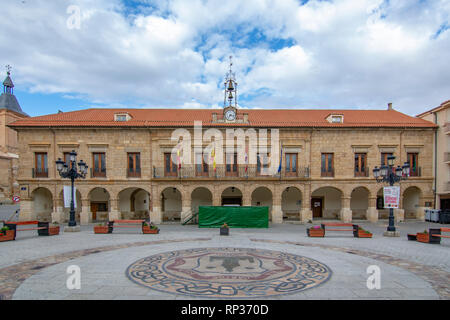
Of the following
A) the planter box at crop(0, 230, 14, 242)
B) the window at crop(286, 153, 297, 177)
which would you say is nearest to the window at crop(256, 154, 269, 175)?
the window at crop(286, 153, 297, 177)

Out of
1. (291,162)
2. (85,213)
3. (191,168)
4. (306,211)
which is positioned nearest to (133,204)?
(85,213)

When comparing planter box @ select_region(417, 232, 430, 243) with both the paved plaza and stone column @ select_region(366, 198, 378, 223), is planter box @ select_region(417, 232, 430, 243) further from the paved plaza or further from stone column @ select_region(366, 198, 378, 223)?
stone column @ select_region(366, 198, 378, 223)

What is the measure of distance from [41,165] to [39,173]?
70cm

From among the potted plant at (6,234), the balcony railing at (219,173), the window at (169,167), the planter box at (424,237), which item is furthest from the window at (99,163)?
the planter box at (424,237)

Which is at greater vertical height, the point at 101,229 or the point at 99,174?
the point at 99,174

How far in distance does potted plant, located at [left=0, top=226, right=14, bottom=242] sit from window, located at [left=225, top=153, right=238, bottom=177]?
14.4m

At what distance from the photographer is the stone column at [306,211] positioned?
21719mm

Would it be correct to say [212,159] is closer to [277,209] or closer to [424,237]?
[277,209]

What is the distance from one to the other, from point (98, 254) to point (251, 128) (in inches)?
596

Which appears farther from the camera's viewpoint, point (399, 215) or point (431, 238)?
point (399, 215)

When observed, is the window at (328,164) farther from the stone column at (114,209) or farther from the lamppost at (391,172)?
the stone column at (114,209)

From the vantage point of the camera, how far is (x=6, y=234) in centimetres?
1297
